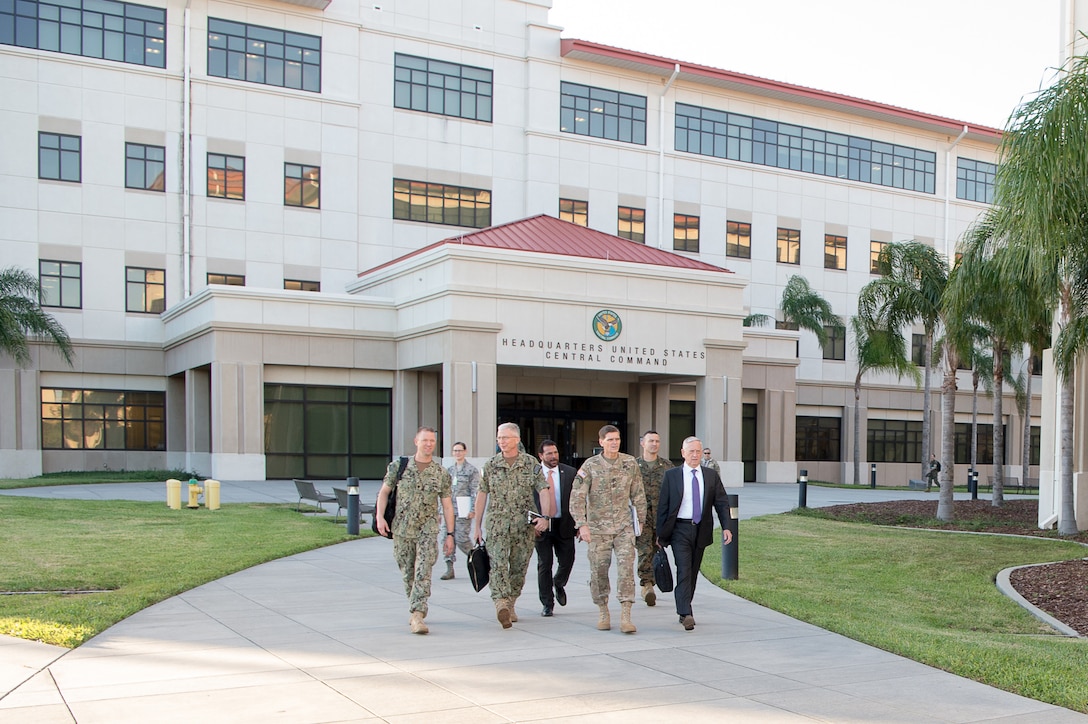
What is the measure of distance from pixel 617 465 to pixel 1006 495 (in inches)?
1146

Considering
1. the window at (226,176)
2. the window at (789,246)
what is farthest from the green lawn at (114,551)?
the window at (789,246)

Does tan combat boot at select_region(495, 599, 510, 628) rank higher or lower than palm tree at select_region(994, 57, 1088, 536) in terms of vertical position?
lower

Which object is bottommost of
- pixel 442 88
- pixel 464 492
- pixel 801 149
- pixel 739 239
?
pixel 464 492

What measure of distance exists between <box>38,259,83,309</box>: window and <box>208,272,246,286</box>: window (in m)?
4.09

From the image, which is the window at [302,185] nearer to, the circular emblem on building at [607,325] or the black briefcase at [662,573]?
the circular emblem on building at [607,325]

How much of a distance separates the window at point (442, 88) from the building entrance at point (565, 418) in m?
11.6

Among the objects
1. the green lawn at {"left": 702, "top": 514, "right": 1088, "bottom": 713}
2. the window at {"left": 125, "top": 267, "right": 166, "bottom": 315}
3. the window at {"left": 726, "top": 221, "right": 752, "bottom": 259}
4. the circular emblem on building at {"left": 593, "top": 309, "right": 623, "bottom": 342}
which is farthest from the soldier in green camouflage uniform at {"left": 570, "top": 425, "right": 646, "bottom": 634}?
the window at {"left": 726, "top": 221, "right": 752, "bottom": 259}

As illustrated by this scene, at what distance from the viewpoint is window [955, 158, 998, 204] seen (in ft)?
172

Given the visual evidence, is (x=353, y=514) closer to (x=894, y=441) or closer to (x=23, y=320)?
(x=23, y=320)

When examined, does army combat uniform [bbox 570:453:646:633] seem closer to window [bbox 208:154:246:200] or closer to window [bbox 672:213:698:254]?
window [bbox 208:154:246:200]

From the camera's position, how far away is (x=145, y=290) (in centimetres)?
3591

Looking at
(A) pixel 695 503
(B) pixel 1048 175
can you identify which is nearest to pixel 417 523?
(A) pixel 695 503

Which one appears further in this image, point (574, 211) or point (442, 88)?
point (574, 211)

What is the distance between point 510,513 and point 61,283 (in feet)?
96.3
